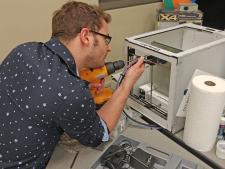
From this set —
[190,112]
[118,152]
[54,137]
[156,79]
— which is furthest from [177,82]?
[54,137]

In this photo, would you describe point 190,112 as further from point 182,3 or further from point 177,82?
point 182,3

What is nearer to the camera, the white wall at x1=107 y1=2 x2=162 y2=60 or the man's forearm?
the man's forearm

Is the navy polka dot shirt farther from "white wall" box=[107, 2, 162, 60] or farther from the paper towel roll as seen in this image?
"white wall" box=[107, 2, 162, 60]

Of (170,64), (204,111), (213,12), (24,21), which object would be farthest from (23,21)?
(213,12)

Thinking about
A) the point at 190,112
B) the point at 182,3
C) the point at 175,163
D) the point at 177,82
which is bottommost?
the point at 175,163

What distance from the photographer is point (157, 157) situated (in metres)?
1.10

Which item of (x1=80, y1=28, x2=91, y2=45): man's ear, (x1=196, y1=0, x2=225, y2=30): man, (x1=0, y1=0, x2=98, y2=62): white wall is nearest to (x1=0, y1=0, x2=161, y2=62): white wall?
(x1=0, y1=0, x2=98, y2=62): white wall

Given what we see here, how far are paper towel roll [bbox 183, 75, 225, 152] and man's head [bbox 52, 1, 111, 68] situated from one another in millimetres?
416

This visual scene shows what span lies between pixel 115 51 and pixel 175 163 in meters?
1.06

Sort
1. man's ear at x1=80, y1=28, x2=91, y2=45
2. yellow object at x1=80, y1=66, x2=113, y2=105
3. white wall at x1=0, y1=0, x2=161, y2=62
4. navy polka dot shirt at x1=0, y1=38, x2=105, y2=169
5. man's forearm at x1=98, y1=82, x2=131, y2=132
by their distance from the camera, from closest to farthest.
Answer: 1. navy polka dot shirt at x1=0, y1=38, x2=105, y2=169
2. man's ear at x1=80, y1=28, x2=91, y2=45
3. man's forearm at x1=98, y1=82, x2=131, y2=132
4. yellow object at x1=80, y1=66, x2=113, y2=105
5. white wall at x1=0, y1=0, x2=161, y2=62

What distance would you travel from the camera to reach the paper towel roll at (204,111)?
106cm

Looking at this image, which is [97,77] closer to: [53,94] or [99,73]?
[99,73]

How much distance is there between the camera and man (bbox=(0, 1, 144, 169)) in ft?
3.08

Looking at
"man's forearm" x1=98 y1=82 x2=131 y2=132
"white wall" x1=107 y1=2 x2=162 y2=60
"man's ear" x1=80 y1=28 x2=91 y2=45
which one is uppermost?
"man's ear" x1=80 y1=28 x2=91 y2=45
